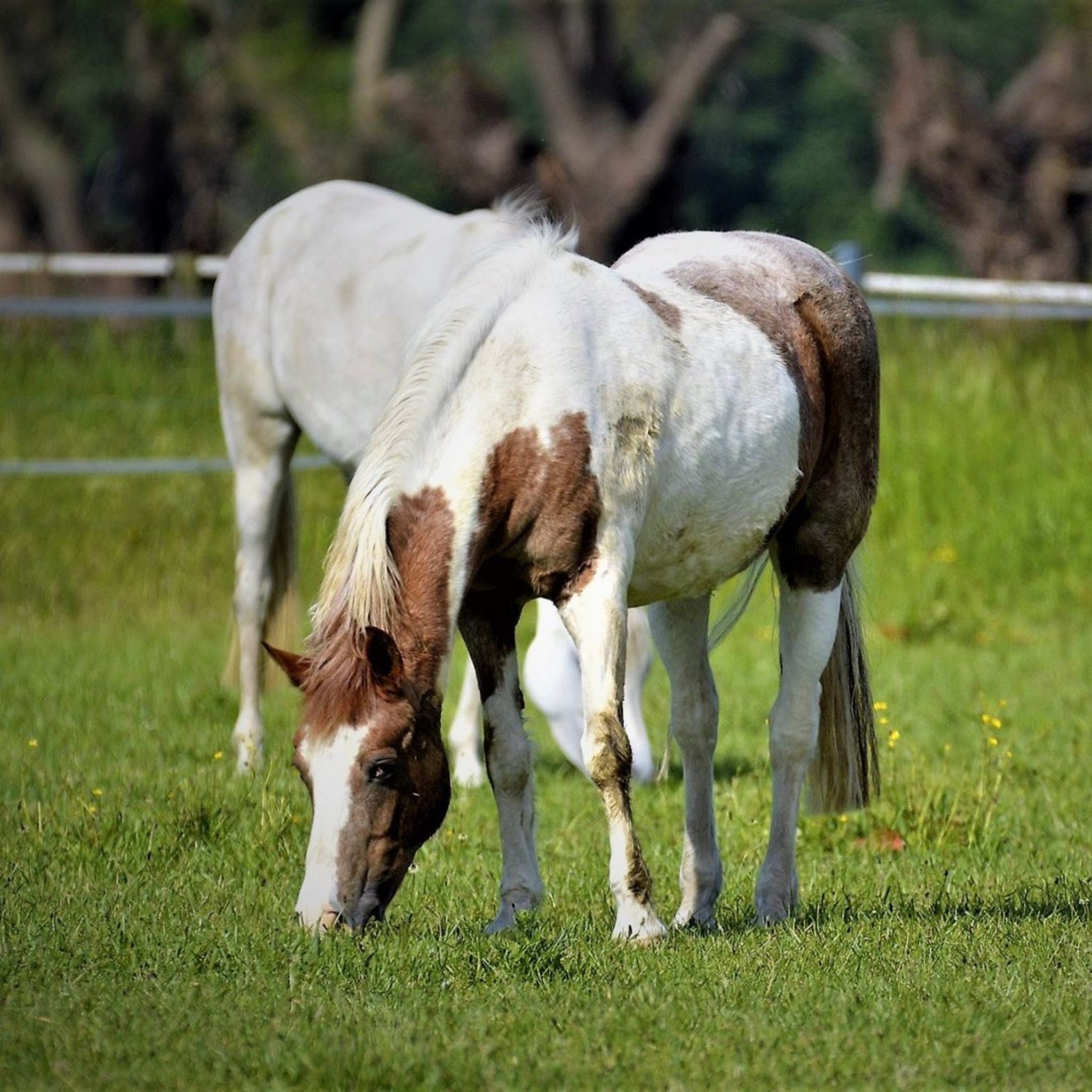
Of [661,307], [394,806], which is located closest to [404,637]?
[394,806]

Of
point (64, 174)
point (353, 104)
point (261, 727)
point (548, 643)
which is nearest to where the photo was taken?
point (548, 643)

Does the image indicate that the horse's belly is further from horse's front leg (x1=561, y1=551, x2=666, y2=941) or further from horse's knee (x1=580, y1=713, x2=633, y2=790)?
horse's knee (x1=580, y1=713, x2=633, y2=790)

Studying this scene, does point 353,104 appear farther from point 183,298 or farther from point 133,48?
point 183,298

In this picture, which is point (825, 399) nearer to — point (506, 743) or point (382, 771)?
point (506, 743)

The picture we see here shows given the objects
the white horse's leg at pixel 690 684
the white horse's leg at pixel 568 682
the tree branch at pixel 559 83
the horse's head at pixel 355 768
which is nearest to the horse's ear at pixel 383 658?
the horse's head at pixel 355 768

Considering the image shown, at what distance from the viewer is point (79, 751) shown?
22.5 ft

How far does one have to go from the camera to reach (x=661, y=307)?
14.8 feet

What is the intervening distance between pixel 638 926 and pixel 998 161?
1712cm

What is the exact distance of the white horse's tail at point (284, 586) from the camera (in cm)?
741

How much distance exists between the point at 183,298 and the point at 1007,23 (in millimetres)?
37992

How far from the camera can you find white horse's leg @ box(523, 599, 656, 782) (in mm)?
6512

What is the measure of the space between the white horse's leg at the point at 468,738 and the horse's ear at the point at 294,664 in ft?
9.01

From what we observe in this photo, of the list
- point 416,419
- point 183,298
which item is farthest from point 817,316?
point 183,298

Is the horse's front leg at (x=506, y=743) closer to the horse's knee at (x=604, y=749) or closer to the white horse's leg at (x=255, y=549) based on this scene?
the horse's knee at (x=604, y=749)
